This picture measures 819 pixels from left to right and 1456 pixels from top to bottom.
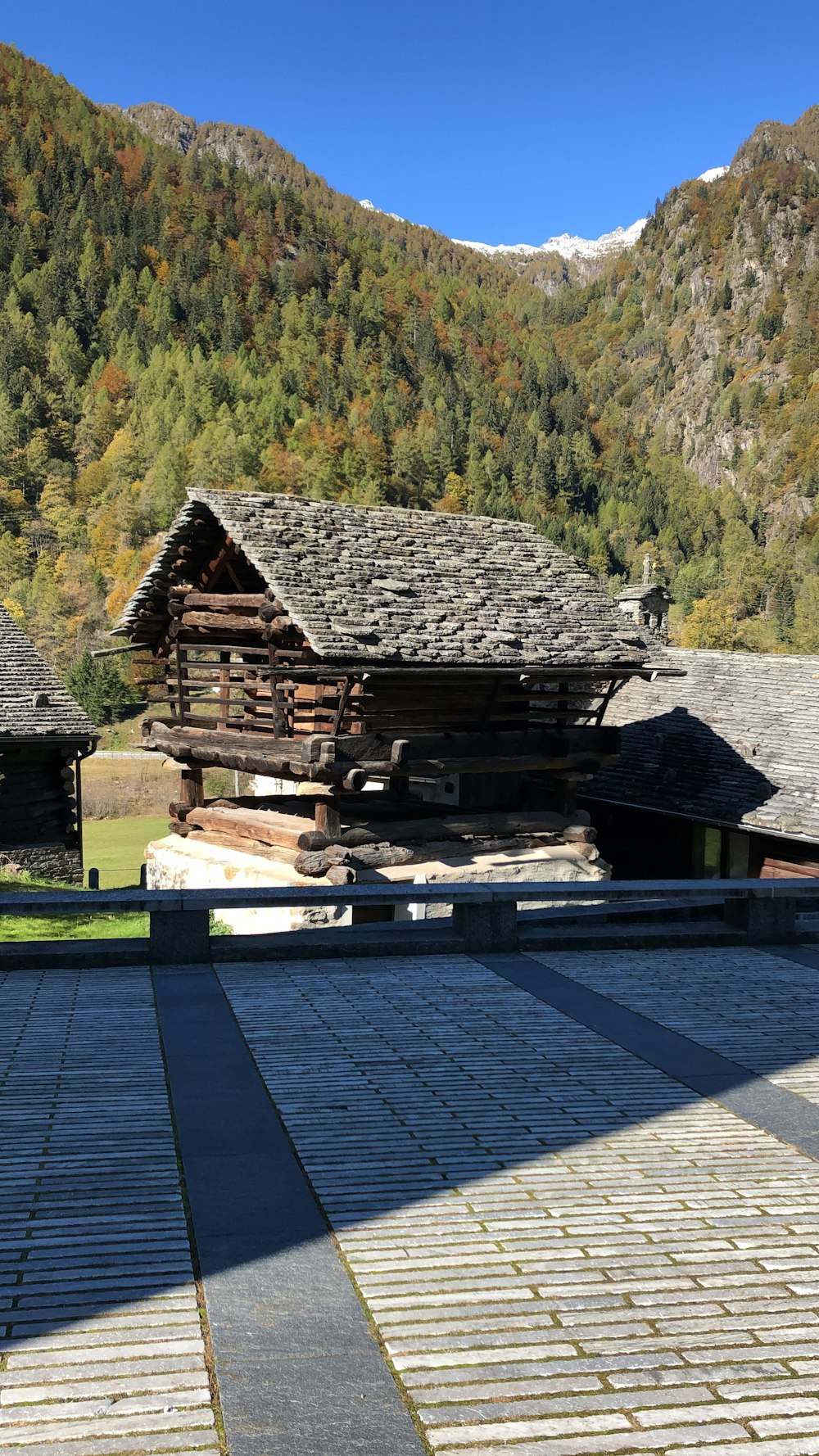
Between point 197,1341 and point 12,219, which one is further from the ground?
point 12,219

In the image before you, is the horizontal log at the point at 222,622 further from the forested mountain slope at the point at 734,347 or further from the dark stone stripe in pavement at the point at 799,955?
the forested mountain slope at the point at 734,347

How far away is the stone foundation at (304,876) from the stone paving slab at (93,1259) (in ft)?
27.6

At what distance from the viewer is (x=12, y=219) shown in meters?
140

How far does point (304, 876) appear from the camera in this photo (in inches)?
596

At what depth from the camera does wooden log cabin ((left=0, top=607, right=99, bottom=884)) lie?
2194 cm

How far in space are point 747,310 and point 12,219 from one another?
10127cm

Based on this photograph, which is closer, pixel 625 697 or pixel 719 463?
pixel 625 697

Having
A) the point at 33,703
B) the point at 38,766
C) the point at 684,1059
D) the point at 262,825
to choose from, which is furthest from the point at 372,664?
the point at 38,766

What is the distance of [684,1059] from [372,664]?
873 cm

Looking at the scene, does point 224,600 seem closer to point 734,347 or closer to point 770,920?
point 770,920

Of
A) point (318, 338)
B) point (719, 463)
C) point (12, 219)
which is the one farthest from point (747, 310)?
point (12, 219)

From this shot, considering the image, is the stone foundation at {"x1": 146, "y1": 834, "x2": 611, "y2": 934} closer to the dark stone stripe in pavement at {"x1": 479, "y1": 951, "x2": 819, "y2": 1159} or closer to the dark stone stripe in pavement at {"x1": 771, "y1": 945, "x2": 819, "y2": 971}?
the dark stone stripe in pavement at {"x1": 771, "y1": 945, "x2": 819, "y2": 971}

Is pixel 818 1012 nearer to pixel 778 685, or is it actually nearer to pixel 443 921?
pixel 443 921

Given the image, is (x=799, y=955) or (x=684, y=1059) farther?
(x=799, y=955)
